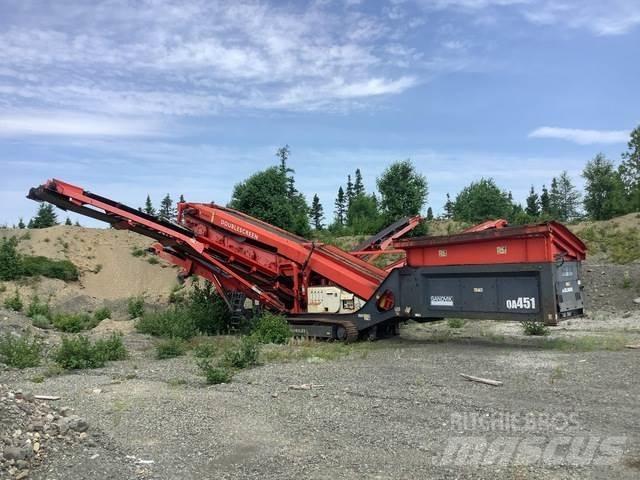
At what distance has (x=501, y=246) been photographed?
10398 millimetres

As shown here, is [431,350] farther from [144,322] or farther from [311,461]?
[144,322]

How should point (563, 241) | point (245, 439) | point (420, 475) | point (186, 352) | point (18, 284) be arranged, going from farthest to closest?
point (18, 284) < point (186, 352) < point (563, 241) < point (245, 439) < point (420, 475)

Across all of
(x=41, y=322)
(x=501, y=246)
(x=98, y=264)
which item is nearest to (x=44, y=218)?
(x=98, y=264)

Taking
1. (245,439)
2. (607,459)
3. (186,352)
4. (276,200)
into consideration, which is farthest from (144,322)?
(276,200)

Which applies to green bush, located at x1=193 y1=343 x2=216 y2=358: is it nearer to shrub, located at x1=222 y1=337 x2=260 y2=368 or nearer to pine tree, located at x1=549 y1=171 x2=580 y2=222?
shrub, located at x1=222 y1=337 x2=260 y2=368

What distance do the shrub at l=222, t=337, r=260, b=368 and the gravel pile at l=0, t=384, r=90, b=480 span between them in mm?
3374

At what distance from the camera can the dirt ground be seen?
191 inches

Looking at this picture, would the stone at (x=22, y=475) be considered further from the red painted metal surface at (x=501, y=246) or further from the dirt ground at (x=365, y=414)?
the red painted metal surface at (x=501, y=246)

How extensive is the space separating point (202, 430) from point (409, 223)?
38.0ft

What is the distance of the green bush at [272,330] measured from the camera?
12.6 metres

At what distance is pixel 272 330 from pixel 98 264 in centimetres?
3233

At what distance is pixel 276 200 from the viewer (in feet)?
104

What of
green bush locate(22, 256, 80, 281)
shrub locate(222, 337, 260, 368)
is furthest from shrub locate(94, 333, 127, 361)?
green bush locate(22, 256, 80, 281)
